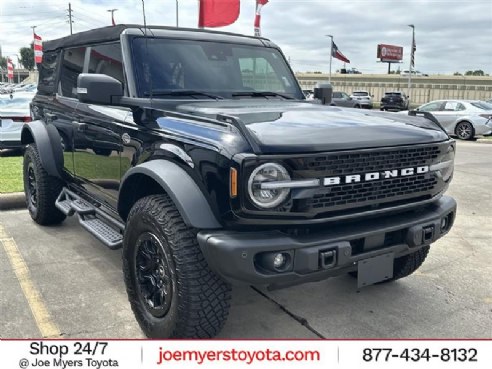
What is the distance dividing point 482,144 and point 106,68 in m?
13.8

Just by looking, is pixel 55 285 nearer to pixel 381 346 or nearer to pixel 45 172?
pixel 45 172

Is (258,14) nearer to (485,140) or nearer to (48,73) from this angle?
(48,73)

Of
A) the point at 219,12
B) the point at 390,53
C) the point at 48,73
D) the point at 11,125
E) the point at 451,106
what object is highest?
the point at 390,53

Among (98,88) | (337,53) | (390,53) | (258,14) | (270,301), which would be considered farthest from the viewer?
(390,53)

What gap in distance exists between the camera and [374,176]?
2.79 meters

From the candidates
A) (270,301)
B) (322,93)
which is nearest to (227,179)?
(270,301)

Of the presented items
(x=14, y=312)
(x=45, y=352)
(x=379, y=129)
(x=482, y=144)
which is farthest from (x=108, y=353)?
(x=482, y=144)

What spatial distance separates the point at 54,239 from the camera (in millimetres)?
5035

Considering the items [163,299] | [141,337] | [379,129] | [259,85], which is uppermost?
[259,85]

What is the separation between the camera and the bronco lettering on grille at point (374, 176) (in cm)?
262

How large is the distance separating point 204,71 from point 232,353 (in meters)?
2.13

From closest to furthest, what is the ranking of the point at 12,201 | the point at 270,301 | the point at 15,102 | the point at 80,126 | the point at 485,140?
the point at 270,301
the point at 80,126
the point at 12,201
the point at 15,102
the point at 485,140

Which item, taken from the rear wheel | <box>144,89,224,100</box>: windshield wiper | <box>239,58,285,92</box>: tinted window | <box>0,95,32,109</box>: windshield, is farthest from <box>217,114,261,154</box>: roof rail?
the rear wheel

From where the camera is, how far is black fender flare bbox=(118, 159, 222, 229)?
2.57 m
